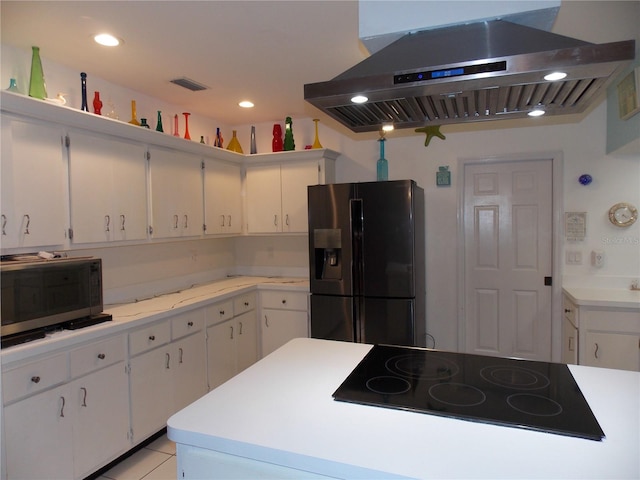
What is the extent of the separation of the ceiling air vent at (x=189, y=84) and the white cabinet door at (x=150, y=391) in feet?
6.33

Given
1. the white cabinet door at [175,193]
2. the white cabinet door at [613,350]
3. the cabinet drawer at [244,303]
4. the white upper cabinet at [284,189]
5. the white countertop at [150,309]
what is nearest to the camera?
the white countertop at [150,309]

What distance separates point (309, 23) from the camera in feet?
7.18

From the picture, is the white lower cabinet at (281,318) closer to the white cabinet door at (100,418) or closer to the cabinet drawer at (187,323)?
the cabinet drawer at (187,323)

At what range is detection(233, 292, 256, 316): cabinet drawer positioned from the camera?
143 inches

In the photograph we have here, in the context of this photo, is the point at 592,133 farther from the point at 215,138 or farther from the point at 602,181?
the point at 215,138

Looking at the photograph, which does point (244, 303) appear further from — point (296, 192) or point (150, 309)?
point (296, 192)

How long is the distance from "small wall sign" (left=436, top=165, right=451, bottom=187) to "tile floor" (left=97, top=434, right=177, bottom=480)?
304 cm

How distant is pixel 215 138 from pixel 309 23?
2.21 m

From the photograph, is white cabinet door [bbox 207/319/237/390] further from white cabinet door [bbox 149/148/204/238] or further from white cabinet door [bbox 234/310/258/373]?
white cabinet door [bbox 149/148/204/238]

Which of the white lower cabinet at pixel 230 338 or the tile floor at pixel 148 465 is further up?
the white lower cabinet at pixel 230 338

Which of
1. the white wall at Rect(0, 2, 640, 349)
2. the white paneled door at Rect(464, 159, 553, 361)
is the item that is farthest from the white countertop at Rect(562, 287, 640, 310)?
the white paneled door at Rect(464, 159, 553, 361)

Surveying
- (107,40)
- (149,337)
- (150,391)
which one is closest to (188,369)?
(150,391)

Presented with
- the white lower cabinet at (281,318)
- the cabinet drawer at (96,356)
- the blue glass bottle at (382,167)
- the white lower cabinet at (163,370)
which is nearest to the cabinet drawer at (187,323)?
the white lower cabinet at (163,370)

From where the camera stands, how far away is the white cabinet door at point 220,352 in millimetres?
3301
